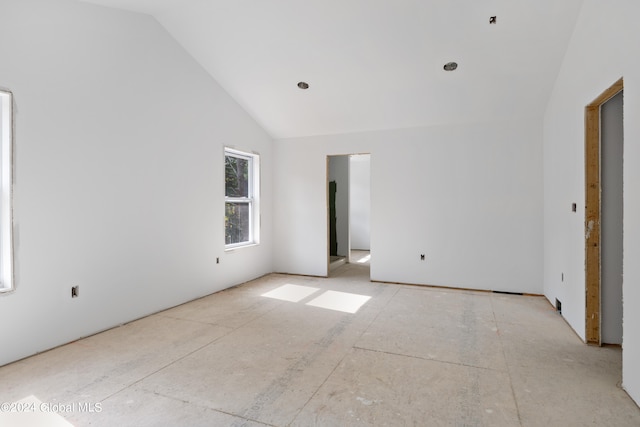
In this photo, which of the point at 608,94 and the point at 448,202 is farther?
the point at 448,202

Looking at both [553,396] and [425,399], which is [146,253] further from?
[553,396]

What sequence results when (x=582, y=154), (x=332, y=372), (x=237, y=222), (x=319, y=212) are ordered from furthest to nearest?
(x=319, y=212) → (x=237, y=222) → (x=582, y=154) → (x=332, y=372)

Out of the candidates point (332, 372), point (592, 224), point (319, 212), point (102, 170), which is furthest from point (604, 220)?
point (102, 170)

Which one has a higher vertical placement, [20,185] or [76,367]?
[20,185]


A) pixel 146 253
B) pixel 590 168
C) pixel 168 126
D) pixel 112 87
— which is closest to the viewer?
pixel 590 168

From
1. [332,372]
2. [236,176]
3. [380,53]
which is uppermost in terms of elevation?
[380,53]

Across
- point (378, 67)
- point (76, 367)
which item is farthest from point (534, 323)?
point (76, 367)

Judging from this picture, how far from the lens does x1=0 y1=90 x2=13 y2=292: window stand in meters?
2.57

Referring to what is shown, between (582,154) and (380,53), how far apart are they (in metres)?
2.19

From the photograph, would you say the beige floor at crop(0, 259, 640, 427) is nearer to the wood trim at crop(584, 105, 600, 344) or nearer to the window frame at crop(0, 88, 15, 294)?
the wood trim at crop(584, 105, 600, 344)

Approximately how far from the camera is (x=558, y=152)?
146 inches

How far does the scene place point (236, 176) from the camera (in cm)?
523

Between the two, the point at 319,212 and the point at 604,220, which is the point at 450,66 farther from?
the point at 319,212

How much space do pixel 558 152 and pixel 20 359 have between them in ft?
17.3
